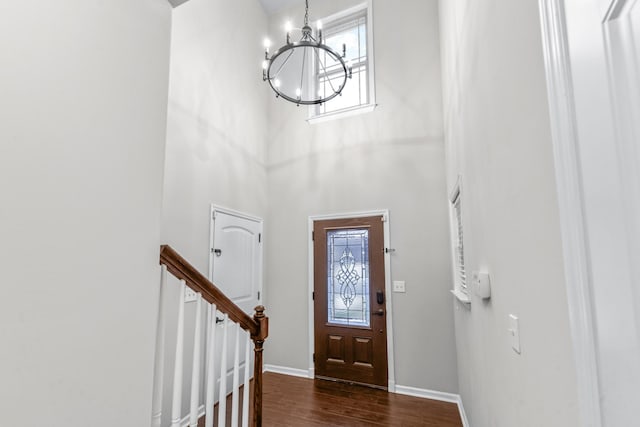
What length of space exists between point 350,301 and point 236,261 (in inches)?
58.8

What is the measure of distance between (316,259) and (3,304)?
3.32 m

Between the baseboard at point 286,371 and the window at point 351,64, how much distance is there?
A: 11.1ft

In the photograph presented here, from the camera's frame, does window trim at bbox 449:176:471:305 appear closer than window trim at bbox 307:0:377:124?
Yes

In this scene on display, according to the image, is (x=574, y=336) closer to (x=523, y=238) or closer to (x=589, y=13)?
(x=523, y=238)

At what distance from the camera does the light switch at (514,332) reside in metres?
1.11

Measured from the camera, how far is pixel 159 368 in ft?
4.70

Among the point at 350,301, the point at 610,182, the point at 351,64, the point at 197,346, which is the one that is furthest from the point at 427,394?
the point at 351,64

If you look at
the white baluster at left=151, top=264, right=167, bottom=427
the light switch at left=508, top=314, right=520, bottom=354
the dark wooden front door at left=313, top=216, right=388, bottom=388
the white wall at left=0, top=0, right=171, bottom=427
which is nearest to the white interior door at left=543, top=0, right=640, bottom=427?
the light switch at left=508, top=314, right=520, bottom=354

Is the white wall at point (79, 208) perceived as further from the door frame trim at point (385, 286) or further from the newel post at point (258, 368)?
the door frame trim at point (385, 286)

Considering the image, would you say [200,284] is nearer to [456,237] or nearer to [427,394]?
[456,237]

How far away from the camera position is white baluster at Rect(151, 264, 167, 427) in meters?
1.42

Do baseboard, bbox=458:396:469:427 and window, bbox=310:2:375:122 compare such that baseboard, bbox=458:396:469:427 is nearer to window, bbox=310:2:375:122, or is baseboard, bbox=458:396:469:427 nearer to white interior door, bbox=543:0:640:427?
white interior door, bbox=543:0:640:427

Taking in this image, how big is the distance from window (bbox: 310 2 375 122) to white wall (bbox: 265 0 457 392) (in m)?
0.12

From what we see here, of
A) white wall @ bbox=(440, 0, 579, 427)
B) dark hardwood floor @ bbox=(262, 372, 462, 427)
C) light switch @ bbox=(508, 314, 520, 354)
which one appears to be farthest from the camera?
dark hardwood floor @ bbox=(262, 372, 462, 427)
